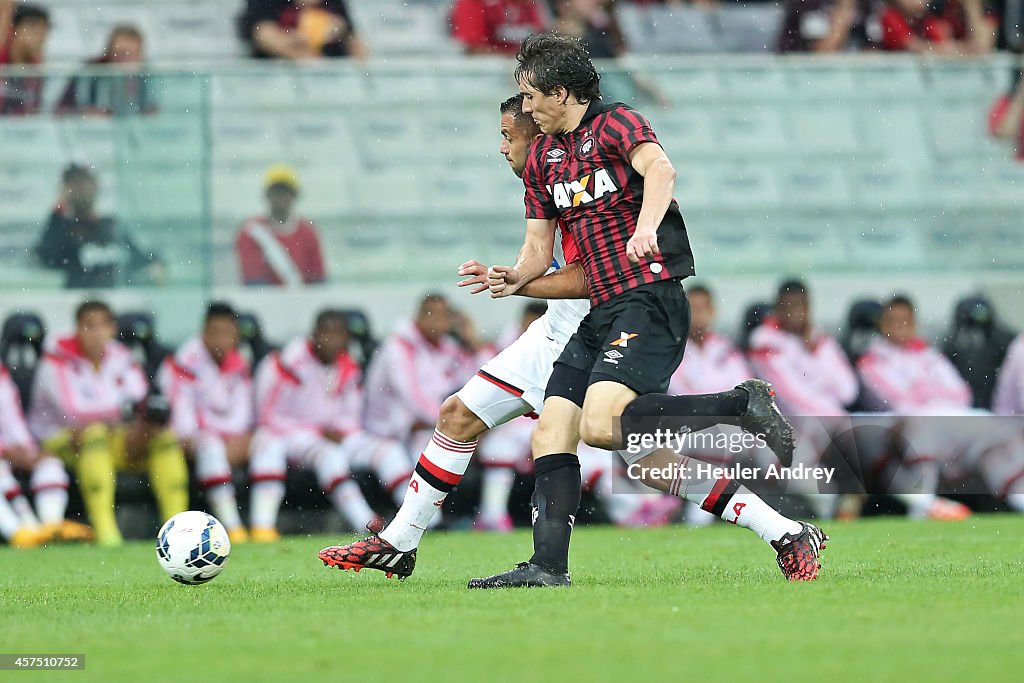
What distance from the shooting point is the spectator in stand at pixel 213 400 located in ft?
35.7

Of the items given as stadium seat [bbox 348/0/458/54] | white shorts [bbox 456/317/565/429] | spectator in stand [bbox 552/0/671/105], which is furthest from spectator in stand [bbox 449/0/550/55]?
white shorts [bbox 456/317/565/429]

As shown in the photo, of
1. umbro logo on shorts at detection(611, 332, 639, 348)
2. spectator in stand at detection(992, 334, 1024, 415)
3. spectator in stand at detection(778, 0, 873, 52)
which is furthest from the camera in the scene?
spectator in stand at detection(778, 0, 873, 52)

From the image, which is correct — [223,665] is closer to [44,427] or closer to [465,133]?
[44,427]

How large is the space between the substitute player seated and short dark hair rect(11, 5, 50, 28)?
3.95m

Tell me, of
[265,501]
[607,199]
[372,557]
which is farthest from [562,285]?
[265,501]

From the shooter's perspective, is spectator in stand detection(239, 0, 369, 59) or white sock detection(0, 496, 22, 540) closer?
white sock detection(0, 496, 22, 540)

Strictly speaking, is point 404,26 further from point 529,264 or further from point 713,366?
point 529,264

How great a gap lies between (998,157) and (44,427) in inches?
294

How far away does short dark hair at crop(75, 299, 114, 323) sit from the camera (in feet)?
35.8

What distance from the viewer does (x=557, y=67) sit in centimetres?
588

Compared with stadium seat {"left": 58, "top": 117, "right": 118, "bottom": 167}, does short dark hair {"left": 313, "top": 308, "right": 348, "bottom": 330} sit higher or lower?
lower

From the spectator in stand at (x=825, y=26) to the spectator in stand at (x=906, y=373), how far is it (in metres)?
3.33

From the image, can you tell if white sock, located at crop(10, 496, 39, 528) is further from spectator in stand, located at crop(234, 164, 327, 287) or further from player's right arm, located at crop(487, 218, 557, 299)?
player's right arm, located at crop(487, 218, 557, 299)

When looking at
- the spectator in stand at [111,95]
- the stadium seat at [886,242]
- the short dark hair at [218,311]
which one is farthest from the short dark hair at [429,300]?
the stadium seat at [886,242]
